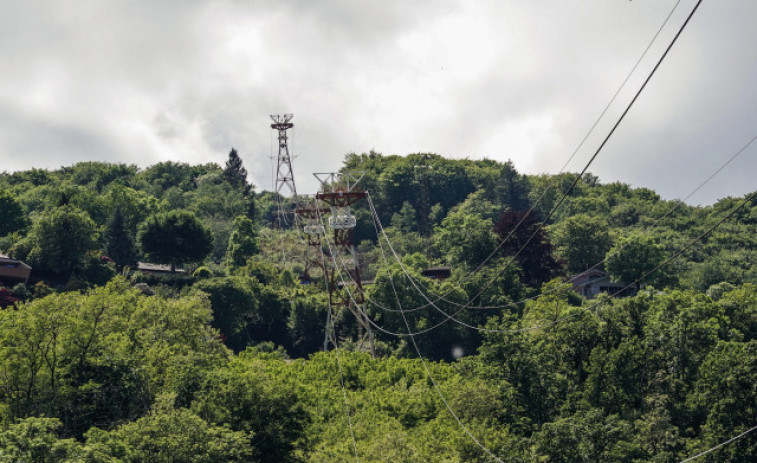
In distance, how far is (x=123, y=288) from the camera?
6406cm

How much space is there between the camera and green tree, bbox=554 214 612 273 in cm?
9375

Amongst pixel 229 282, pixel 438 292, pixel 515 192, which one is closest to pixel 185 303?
pixel 229 282

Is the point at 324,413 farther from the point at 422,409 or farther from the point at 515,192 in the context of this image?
the point at 515,192

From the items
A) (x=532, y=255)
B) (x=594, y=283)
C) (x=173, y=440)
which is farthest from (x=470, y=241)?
(x=173, y=440)


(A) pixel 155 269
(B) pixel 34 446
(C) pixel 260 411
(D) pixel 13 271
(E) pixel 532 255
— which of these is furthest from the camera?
(A) pixel 155 269

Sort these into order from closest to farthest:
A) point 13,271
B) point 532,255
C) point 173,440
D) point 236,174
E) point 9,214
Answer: point 173,440
point 13,271
point 532,255
point 9,214
point 236,174

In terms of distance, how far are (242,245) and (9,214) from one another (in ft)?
82.5

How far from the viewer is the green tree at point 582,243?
93.8 m

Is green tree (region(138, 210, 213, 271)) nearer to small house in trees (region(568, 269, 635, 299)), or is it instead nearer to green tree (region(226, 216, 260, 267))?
green tree (region(226, 216, 260, 267))

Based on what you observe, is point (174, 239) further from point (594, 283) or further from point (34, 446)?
point (34, 446)

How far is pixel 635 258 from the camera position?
3317 inches

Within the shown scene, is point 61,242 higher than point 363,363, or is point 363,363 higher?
point 61,242

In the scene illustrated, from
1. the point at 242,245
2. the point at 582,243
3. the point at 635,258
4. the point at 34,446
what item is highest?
the point at 242,245

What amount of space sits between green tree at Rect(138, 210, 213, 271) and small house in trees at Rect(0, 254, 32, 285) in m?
12.6
